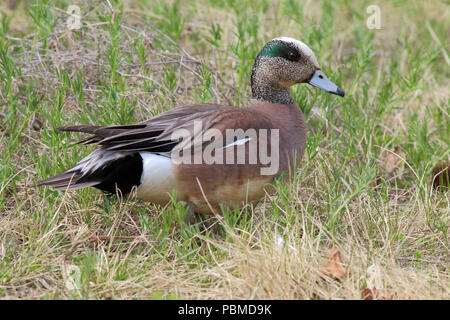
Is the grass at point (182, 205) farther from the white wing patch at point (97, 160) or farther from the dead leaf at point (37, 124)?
the white wing patch at point (97, 160)

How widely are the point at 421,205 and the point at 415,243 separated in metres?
0.28

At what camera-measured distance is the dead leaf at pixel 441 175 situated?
3940 millimetres

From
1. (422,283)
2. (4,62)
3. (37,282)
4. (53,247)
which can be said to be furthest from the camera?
(4,62)

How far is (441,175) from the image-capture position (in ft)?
13.0

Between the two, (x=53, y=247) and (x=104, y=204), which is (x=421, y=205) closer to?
(x=104, y=204)

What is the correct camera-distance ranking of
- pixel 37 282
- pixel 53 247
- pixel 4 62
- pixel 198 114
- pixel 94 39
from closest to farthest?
pixel 37 282 < pixel 53 247 < pixel 198 114 < pixel 4 62 < pixel 94 39

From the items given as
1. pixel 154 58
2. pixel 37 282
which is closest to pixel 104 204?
pixel 37 282

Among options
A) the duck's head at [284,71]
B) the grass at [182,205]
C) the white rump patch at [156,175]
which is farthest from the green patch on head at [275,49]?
the white rump patch at [156,175]

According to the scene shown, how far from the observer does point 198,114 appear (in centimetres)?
339

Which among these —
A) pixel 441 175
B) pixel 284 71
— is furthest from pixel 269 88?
pixel 441 175

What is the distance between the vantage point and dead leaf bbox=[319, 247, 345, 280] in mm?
2812

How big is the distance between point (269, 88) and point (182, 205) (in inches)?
40.1

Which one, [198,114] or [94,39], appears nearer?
→ [198,114]

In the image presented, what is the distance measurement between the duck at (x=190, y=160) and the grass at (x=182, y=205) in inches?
5.6
